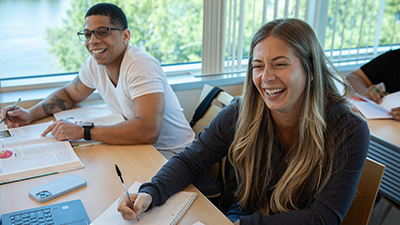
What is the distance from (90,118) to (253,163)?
3.08ft

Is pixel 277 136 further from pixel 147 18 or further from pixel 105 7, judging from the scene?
pixel 147 18

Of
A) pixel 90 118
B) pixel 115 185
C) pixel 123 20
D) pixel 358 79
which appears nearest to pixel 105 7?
pixel 123 20

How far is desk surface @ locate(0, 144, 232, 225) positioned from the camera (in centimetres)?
96

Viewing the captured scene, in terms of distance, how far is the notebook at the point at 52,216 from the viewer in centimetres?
89

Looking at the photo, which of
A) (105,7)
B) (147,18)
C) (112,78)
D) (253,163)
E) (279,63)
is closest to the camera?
(279,63)

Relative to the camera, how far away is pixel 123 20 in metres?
1.68

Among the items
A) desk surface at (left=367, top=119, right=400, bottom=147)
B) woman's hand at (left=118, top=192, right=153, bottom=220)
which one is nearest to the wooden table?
desk surface at (left=367, top=119, right=400, bottom=147)

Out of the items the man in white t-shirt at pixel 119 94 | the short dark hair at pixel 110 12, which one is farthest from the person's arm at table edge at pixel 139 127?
the short dark hair at pixel 110 12

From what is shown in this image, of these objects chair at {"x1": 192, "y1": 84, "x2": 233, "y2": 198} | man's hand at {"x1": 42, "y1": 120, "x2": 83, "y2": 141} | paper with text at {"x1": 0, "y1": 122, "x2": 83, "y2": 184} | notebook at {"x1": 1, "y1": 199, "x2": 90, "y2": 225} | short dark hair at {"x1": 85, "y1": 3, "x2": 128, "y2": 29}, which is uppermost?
short dark hair at {"x1": 85, "y1": 3, "x2": 128, "y2": 29}

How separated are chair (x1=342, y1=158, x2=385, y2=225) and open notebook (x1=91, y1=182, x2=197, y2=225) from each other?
556 mm

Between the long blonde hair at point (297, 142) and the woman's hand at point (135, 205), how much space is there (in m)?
0.37

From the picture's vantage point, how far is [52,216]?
92cm

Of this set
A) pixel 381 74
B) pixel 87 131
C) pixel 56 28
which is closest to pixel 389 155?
pixel 381 74

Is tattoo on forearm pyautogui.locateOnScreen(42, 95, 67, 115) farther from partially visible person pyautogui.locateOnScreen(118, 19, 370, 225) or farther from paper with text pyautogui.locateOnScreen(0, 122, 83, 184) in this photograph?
partially visible person pyautogui.locateOnScreen(118, 19, 370, 225)
